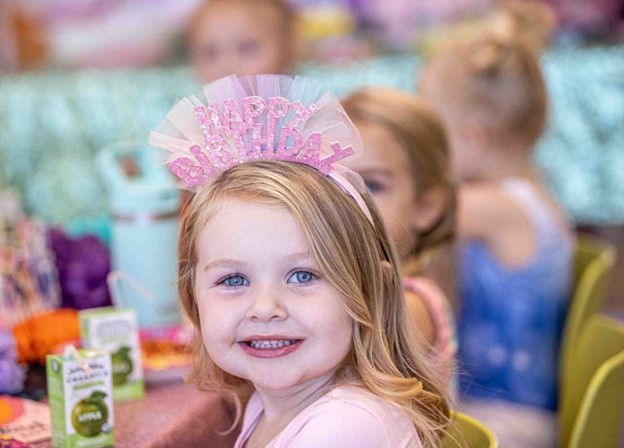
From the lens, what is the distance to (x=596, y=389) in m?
1.53

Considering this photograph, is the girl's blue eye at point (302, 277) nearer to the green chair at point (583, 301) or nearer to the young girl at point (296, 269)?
the young girl at point (296, 269)

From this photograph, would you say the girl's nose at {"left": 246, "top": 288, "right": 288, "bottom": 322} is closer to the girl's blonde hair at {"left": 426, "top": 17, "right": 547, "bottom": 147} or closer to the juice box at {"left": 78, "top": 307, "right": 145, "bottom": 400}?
the juice box at {"left": 78, "top": 307, "right": 145, "bottom": 400}

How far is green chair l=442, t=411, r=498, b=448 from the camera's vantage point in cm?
124

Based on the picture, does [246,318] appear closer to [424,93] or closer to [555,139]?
[424,93]

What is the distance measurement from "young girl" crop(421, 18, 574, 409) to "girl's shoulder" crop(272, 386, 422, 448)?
1.31 m

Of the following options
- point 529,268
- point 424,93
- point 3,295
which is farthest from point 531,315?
point 3,295

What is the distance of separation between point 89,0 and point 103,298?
204cm

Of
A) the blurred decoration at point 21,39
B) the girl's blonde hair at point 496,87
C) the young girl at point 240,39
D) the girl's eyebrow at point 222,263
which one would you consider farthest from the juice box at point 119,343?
the blurred decoration at point 21,39

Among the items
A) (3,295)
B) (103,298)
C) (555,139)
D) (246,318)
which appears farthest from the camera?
(555,139)

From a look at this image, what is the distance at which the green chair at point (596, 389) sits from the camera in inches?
61.1

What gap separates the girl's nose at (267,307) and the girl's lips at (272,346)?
28 mm

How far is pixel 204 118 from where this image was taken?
47.2 inches

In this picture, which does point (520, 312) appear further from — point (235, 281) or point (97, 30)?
point (97, 30)

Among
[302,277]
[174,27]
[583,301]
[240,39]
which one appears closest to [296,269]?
[302,277]
